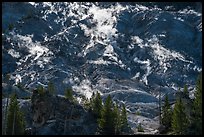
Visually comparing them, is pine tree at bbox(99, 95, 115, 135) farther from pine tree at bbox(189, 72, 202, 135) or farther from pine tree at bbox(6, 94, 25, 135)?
pine tree at bbox(6, 94, 25, 135)

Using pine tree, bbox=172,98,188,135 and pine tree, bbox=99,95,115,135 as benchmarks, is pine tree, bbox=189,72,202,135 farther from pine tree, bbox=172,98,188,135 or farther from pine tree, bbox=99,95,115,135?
pine tree, bbox=99,95,115,135

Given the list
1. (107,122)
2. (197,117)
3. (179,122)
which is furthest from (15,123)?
(197,117)

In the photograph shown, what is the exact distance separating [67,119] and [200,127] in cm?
3214

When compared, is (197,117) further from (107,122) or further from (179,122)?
(107,122)

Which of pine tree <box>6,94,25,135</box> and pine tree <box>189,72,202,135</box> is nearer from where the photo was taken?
pine tree <box>189,72,202,135</box>

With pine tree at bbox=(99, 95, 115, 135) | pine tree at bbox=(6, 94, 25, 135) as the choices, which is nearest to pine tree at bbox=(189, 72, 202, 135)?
pine tree at bbox=(99, 95, 115, 135)

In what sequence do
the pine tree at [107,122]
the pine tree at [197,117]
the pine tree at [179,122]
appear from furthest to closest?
1. the pine tree at [107,122]
2. the pine tree at [179,122]
3. the pine tree at [197,117]

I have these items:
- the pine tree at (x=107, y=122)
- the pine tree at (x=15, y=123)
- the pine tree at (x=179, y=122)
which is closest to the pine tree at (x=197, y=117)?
the pine tree at (x=179, y=122)

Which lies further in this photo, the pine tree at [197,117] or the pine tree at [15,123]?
the pine tree at [15,123]

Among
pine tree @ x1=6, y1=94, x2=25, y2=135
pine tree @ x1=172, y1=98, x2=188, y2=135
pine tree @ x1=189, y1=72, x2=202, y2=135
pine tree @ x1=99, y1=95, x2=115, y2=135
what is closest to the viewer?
pine tree @ x1=189, y1=72, x2=202, y2=135

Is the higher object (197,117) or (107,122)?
(107,122)

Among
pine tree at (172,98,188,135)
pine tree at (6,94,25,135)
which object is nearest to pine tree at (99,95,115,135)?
pine tree at (172,98,188,135)

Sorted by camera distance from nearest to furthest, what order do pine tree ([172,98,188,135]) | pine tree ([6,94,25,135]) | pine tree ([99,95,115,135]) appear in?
pine tree ([172,98,188,135]), pine tree ([99,95,115,135]), pine tree ([6,94,25,135])

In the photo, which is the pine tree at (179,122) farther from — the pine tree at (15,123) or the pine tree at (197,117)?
the pine tree at (15,123)
